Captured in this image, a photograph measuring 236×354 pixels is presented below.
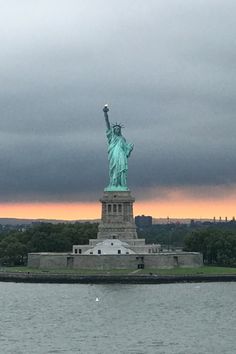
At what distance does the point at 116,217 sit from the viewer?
94.3 metres

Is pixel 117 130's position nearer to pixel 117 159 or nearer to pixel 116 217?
pixel 117 159

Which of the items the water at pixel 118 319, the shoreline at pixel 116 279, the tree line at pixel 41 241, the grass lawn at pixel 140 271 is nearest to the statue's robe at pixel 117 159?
the tree line at pixel 41 241

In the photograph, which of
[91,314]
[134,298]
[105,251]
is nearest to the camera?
[91,314]

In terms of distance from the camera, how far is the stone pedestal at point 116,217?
308ft

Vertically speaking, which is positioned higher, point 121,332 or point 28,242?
point 28,242

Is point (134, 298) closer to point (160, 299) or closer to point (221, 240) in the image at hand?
point (160, 299)

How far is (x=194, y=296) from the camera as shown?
67.8m

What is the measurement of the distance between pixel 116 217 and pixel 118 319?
39306mm

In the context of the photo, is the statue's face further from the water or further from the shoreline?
the water

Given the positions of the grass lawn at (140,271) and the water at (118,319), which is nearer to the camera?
the water at (118,319)

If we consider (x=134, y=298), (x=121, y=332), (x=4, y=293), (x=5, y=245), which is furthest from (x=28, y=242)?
(x=121, y=332)

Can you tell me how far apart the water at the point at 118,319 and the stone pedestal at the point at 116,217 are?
17.1 m

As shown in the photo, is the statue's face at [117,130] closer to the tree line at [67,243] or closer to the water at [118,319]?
the tree line at [67,243]

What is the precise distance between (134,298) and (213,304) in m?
6.24
